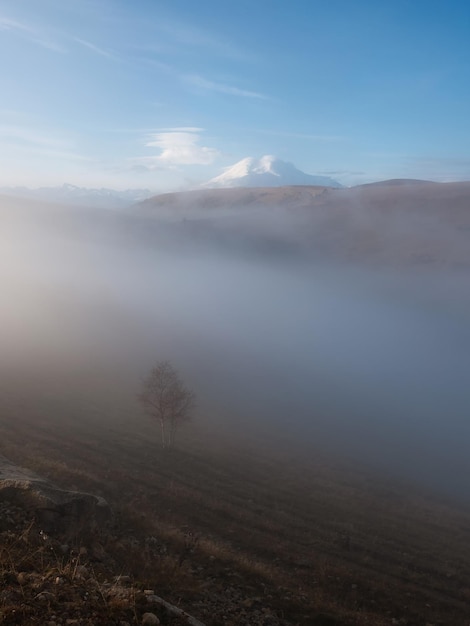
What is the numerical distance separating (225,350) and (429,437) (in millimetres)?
49151

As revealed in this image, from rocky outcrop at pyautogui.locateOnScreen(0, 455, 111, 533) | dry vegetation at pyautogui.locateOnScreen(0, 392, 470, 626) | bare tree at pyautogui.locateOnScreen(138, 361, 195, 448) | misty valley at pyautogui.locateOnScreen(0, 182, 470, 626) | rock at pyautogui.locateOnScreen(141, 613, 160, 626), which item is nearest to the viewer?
rock at pyautogui.locateOnScreen(141, 613, 160, 626)

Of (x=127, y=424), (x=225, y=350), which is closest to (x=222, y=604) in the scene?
(x=127, y=424)

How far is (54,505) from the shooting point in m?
15.7

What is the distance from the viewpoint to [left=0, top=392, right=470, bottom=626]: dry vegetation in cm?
1492

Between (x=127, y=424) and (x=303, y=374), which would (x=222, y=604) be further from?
(x=303, y=374)

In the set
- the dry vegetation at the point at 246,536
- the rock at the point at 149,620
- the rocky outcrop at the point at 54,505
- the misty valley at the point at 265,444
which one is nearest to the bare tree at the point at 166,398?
the dry vegetation at the point at 246,536

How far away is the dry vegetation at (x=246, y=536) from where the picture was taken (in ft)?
49.0

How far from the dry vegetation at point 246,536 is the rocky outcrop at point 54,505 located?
0.73 metres

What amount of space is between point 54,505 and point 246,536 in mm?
11405

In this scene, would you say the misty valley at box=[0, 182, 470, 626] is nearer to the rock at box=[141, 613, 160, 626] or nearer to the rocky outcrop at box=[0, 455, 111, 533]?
the rocky outcrop at box=[0, 455, 111, 533]

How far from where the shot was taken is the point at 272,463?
43844mm

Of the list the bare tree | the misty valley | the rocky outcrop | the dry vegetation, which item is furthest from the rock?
the bare tree

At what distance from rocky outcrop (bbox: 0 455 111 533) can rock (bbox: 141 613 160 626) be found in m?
7.35

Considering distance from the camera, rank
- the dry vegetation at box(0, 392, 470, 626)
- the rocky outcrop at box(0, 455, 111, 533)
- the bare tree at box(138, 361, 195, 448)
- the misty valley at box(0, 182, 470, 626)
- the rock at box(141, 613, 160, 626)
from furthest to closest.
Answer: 1. the bare tree at box(138, 361, 195, 448)
2. the misty valley at box(0, 182, 470, 626)
3. the rocky outcrop at box(0, 455, 111, 533)
4. the dry vegetation at box(0, 392, 470, 626)
5. the rock at box(141, 613, 160, 626)
